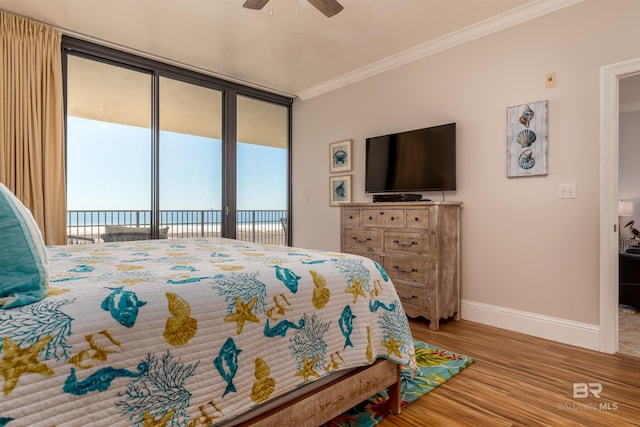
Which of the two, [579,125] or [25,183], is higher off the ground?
[579,125]

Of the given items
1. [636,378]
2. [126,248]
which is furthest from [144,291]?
[636,378]

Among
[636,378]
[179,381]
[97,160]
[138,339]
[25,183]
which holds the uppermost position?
[97,160]

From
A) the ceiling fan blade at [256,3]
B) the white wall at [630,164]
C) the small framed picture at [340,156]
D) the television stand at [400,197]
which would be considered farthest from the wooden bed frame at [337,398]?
the white wall at [630,164]

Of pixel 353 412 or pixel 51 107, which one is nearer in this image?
pixel 353 412

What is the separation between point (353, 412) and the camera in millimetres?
1684

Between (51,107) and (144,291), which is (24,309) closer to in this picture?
(144,291)

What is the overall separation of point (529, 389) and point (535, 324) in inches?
39.9

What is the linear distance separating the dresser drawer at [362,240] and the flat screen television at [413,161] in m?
0.58

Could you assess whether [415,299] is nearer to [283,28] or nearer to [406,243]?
[406,243]

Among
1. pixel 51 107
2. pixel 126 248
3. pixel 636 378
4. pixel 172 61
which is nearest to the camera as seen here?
pixel 636 378

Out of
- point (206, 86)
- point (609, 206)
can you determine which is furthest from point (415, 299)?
point (206, 86)

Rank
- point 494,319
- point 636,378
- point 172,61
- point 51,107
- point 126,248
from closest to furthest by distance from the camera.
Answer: point 636,378 → point 126,248 → point 494,319 → point 51,107 → point 172,61

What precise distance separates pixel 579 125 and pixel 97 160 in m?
4.36

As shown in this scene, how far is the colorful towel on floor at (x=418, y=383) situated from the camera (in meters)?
1.63
